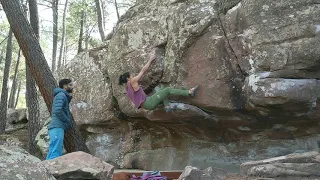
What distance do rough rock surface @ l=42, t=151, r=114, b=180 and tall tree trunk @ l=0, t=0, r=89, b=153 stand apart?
2.45 metres

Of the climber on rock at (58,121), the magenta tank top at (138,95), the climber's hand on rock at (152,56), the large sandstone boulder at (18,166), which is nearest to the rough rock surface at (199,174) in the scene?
the magenta tank top at (138,95)

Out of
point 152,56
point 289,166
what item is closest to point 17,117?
point 152,56

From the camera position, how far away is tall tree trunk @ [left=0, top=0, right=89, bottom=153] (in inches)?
298

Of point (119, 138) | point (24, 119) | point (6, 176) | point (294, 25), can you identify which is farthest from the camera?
point (24, 119)

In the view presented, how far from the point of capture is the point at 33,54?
769 centimetres

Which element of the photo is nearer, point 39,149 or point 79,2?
point 39,149

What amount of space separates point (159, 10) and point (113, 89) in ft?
7.86

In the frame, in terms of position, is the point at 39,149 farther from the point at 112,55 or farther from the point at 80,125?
the point at 112,55

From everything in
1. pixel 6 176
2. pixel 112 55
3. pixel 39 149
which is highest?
pixel 112 55

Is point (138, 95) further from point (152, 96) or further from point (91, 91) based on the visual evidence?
point (91, 91)

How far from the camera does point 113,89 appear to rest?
31.0 ft

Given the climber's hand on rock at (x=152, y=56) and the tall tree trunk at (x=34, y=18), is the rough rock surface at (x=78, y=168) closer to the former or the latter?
the climber's hand on rock at (x=152, y=56)

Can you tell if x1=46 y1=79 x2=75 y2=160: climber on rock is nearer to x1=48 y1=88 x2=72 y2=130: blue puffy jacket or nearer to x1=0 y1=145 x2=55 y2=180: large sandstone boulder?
x1=48 y1=88 x2=72 y2=130: blue puffy jacket

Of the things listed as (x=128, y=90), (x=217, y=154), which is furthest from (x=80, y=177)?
(x=217, y=154)
